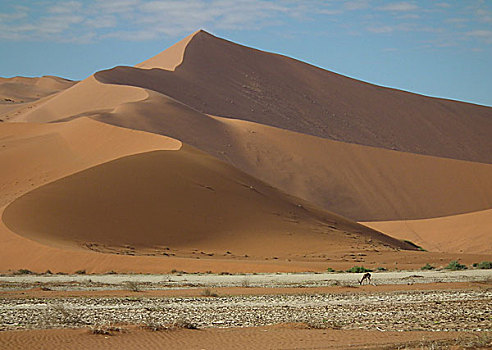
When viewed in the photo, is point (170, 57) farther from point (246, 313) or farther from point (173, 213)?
point (246, 313)

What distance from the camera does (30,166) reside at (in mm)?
41125

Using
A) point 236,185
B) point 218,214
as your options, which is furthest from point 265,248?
point 236,185

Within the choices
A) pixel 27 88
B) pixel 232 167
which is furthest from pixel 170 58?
pixel 232 167

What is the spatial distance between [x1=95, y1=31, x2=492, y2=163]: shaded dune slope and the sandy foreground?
51.7 meters

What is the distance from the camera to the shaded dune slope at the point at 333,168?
176 ft

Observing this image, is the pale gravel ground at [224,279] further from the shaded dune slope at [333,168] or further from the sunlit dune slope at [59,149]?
the shaded dune slope at [333,168]

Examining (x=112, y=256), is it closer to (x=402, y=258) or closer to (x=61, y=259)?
(x=61, y=259)

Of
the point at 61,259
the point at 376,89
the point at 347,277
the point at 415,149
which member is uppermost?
the point at 376,89

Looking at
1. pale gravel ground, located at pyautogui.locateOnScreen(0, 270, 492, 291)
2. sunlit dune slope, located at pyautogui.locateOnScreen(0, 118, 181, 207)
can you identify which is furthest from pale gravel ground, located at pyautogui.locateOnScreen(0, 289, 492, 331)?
sunlit dune slope, located at pyautogui.locateOnScreen(0, 118, 181, 207)

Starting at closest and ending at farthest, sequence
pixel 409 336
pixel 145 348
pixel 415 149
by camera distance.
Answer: pixel 145 348
pixel 409 336
pixel 415 149

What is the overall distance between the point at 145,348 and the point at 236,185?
29785 millimetres

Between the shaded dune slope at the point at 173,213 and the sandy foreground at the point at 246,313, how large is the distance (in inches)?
319

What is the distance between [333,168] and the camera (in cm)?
5747

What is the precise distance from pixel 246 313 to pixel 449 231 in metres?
34.3
